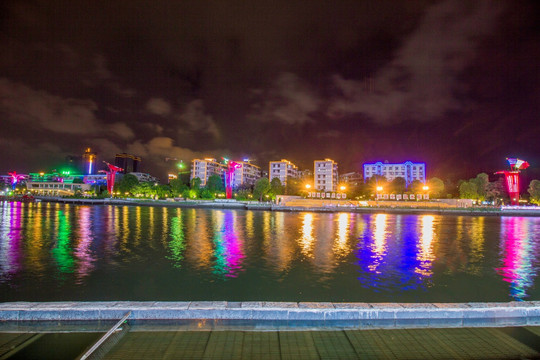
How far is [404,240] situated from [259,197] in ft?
243

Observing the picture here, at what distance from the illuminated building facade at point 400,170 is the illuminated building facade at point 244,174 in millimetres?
50286

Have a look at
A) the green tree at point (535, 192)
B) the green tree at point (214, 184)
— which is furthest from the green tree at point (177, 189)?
the green tree at point (535, 192)

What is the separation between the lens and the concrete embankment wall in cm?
530

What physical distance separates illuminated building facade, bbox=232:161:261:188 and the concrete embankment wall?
401 feet

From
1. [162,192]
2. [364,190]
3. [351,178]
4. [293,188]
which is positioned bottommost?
[162,192]

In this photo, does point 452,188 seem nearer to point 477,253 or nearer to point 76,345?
point 477,253

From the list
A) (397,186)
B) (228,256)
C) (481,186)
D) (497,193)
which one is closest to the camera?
(228,256)

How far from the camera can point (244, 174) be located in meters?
136

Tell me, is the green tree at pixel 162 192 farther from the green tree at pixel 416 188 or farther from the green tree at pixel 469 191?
the green tree at pixel 469 191

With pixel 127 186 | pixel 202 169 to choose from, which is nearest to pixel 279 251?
pixel 127 186

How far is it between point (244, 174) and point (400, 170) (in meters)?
66.1

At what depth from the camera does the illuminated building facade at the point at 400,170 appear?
128500 millimetres

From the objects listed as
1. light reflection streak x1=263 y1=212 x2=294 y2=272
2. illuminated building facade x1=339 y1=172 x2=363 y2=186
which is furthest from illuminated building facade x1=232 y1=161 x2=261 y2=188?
light reflection streak x1=263 y1=212 x2=294 y2=272

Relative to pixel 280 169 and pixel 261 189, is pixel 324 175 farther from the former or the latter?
pixel 261 189
